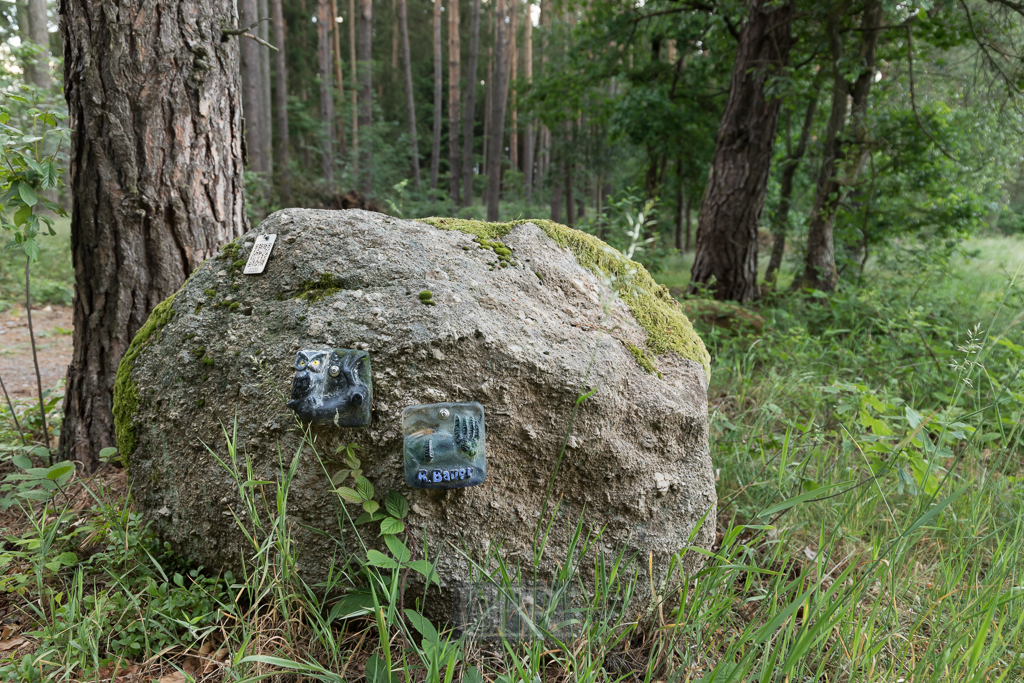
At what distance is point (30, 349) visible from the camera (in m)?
5.47

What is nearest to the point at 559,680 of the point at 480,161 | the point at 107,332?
the point at 107,332

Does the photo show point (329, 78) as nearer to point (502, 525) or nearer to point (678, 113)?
point (678, 113)

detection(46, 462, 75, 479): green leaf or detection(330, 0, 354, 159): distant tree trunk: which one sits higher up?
detection(330, 0, 354, 159): distant tree trunk

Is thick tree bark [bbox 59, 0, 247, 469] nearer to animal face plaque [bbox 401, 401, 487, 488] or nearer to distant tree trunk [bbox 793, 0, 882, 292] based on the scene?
animal face plaque [bbox 401, 401, 487, 488]

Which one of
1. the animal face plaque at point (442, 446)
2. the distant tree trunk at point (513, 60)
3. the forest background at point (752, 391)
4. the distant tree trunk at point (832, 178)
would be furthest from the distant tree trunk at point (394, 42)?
the animal face plaque at point (442, 446)

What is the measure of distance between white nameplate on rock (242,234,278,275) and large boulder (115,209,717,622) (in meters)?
0.02

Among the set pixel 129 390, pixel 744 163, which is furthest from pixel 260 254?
pixel 744 163

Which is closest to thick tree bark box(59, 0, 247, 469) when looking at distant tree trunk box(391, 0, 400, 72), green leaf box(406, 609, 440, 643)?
green leaf box(406, 609, 440, 643)

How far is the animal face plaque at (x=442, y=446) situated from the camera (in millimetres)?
1501

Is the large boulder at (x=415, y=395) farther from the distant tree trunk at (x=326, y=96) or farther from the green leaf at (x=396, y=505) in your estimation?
the distant tree trunk at (x=326, y=96)

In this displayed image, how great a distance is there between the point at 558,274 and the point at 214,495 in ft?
4.62

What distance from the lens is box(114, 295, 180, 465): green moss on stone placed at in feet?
6.35

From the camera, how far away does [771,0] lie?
541 cm

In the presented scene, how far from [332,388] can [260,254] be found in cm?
69
